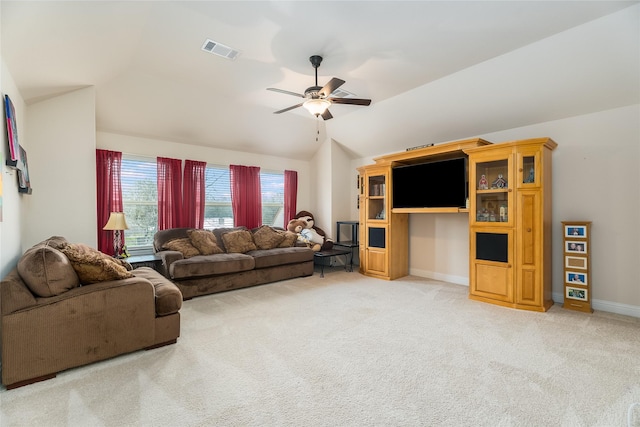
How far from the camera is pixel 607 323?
10.4 ft

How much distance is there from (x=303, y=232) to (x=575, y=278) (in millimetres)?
4374

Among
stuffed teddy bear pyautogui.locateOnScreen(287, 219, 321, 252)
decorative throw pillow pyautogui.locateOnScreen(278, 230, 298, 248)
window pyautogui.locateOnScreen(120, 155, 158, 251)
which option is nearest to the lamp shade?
window pyautogui.locateOnScreen(120, 155, 158, 251)

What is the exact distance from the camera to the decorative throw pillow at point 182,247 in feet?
14.5

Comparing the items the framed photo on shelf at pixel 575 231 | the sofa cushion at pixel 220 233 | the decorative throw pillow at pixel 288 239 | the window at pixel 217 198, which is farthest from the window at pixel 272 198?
the framed photo on shelf at pixel 575 231

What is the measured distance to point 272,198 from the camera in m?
6.50

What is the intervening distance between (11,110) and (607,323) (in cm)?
628

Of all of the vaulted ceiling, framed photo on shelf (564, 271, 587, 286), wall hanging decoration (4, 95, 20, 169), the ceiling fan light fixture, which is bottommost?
framed photo on shelf (564, 271, 587, 286)

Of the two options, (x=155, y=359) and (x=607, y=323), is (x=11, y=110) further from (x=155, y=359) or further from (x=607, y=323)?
(x=607, y=323)

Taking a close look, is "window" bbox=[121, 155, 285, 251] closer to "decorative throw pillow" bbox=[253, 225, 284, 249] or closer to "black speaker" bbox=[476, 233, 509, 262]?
"decorative throw pillow" bbox=[253, 225, 284, 249]

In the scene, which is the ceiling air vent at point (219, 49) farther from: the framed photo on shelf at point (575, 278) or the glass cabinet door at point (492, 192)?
the framed photo on shelf at point (575, 278)

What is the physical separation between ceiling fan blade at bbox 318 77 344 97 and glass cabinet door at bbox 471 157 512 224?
2381 millimetres

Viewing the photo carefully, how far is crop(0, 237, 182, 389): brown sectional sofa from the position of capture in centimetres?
201

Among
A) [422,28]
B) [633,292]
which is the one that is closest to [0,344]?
[422,28]

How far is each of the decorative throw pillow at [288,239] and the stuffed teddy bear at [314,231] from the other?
1.45 ft
